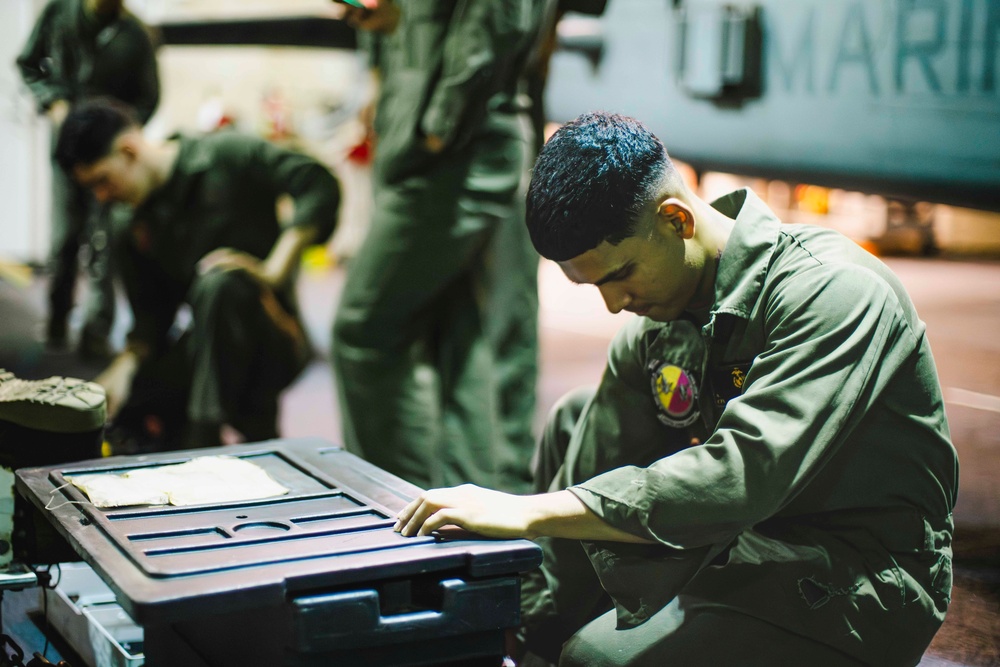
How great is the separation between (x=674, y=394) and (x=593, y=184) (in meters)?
0.34

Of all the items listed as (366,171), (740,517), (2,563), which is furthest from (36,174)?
(740,517)

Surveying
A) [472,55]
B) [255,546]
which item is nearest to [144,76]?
[472,55]

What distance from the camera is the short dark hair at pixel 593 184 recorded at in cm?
119

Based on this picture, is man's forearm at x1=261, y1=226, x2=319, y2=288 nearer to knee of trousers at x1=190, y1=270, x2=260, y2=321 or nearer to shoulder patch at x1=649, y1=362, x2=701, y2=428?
knee of trousers at x1=190, y1=270, x2=260, y2=321

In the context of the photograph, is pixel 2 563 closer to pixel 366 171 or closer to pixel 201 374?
pixel 201 374

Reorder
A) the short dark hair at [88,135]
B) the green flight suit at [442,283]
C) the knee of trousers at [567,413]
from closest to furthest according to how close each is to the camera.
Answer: the knee of trousers at [567,413] < the green flight suit at [442,283] < the short dark hair at [88,135]

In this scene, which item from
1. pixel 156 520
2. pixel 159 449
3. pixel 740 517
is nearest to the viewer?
pixel 740 517

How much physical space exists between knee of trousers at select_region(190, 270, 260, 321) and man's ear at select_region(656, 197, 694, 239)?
1606 mm

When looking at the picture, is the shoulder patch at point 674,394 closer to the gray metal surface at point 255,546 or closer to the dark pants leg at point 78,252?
the gray metal surface at point 255,546

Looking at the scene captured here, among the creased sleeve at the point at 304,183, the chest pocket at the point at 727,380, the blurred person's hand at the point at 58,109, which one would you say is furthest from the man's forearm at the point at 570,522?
the blurred person's hand at the point at 58,109

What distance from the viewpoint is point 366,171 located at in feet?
24.9

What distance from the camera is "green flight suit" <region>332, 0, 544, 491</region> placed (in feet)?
7.25

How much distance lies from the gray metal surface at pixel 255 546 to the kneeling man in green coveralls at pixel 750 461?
0.05m

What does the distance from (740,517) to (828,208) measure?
5211 millimetres
